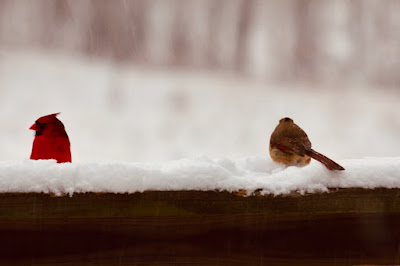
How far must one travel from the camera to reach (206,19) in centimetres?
349

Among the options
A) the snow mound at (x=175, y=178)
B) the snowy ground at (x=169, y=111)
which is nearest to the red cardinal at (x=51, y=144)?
the snow mound at (x=175, y=178)

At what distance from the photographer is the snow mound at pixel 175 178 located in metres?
0.67

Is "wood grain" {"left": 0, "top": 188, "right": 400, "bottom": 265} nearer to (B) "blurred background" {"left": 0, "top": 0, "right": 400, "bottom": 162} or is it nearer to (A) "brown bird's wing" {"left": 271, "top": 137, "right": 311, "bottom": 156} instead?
(A) "brown bird's wing" {"left": 271, "top": 137, "right": 311, "bottom": 156}

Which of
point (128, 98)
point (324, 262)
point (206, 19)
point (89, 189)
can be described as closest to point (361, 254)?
point (324, 262)

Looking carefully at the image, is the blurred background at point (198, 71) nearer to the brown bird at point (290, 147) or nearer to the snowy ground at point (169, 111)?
the snowy ground at point (169, 111)

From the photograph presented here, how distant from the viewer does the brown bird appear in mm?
1056

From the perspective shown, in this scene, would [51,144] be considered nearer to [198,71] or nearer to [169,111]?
[198,71]

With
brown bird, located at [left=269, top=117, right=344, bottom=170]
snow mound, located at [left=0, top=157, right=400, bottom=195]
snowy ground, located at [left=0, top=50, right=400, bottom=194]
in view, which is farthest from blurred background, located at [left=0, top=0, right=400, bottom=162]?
snow mound, located at [left=0, top=157, right=400, bottom=195]

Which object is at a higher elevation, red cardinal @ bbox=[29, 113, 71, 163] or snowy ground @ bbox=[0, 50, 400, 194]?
snowy ground @ bbox=[0, 50, 400, 194]

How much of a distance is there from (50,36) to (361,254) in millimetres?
2968

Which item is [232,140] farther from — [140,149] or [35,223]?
[35,223]

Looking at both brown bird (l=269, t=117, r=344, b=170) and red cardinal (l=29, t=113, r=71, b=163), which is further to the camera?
red cardinal (l=29, t=113, r=71, b=163)

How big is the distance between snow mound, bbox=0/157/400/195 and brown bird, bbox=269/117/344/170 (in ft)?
0.79

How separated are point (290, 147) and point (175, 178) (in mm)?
488
